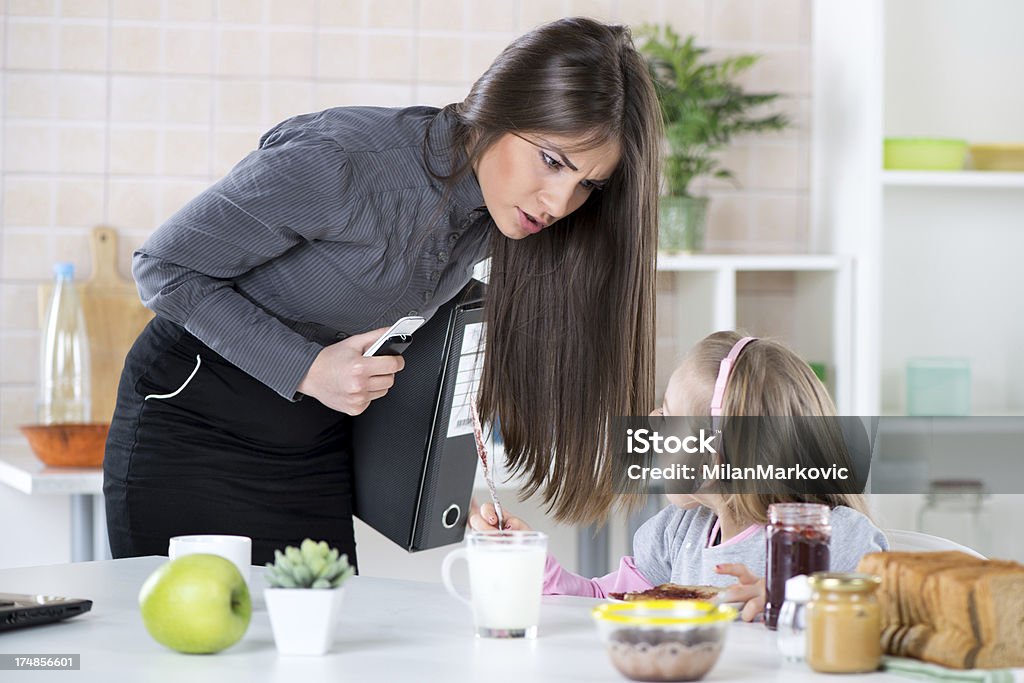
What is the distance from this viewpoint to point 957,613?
82 cm

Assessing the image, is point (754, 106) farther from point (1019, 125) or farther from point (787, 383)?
point (787, 383)

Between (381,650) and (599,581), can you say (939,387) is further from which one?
(381,650)

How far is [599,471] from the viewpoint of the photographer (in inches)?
67.7

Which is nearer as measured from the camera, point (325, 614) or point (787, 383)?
point (325, 614)

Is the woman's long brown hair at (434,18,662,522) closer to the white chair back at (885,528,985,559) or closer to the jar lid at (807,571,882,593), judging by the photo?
the white chair back at (885,528,985,559)

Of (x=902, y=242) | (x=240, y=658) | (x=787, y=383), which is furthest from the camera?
(x=902, y=242)

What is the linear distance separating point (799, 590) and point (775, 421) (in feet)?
1.77

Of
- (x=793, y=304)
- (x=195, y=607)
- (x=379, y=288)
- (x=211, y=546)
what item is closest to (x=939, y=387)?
(x=793, y=304)

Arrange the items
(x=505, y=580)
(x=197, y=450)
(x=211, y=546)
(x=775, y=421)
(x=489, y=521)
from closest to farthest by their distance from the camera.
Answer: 1. (x=505, y=580)
2. (x=211, y=546)
3. (x=489, y=521)
4. (x=775, y=421)
5. (x=197, y=450)

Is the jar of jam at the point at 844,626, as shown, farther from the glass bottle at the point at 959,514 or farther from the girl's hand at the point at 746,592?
the glass bottle at the point at 959,514

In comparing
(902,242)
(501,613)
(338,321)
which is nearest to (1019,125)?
(902,242)

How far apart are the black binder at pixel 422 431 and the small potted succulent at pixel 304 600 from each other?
822 mm

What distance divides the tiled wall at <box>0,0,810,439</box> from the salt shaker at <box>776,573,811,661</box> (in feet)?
6.91

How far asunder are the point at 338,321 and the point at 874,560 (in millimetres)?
933
